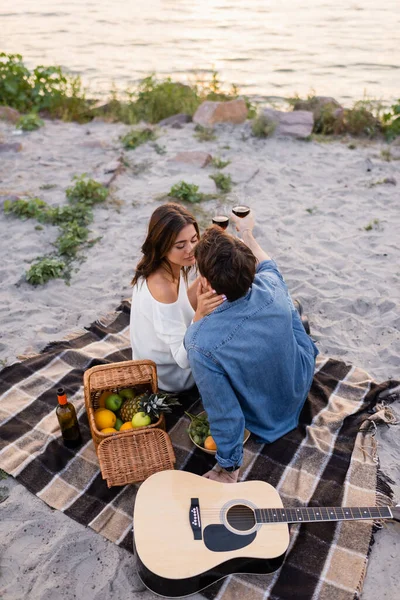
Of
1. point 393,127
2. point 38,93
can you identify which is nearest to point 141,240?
point 393,127

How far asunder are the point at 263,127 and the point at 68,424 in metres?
6.11

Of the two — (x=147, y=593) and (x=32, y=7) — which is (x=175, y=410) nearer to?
(x=147, y=593)

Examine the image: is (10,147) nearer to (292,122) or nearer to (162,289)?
(292,122)

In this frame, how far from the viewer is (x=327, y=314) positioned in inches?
184

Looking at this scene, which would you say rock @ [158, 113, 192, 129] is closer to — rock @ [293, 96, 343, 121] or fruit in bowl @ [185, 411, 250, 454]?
rock @ [293, 96, 343, 121]

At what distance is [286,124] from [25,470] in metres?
6.68

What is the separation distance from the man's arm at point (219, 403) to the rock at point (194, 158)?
4.97 metres

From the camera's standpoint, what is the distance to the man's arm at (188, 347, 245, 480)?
9.07ft

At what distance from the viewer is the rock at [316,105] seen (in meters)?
8.81

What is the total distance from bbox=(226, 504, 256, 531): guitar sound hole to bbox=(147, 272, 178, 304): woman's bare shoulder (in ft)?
4.04

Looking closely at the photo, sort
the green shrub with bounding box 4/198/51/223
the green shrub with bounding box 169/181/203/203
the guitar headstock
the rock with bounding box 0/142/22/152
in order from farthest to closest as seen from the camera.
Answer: the rock with bounding box 0/142/22/152 → the green shrub with bounding box 169/181/203/203 → the green shrub with bounding box 4/198/51/223 → the guitar headstock

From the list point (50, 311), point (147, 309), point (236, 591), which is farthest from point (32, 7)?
point (236, 591)

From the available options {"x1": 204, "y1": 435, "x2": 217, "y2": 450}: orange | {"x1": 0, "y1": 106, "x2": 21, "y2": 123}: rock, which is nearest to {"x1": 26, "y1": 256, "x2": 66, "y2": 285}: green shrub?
{"x1": 204, "y1": 435, "x2": 217, "y2": 450}: orange

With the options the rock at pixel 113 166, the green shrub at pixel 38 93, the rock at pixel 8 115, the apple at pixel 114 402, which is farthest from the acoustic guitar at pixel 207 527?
the green shrub at pixel 38 93
